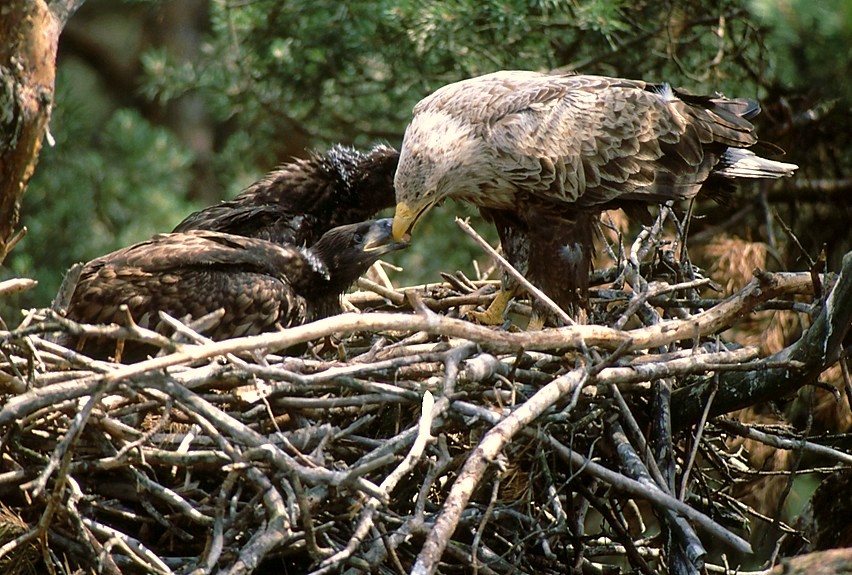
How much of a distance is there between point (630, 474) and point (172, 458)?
1.48m

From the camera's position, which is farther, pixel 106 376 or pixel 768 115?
pixel 768 115

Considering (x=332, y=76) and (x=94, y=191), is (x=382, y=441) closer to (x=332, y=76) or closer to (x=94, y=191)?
(x=332, y=76)

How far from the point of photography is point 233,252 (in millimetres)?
4902

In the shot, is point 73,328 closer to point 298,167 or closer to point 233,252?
point 233,252

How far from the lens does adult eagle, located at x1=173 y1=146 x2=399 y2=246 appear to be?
5.75 m

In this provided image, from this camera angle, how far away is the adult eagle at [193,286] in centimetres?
473

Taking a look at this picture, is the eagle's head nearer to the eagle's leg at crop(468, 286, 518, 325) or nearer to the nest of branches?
Answer: the eagle's leg at crop(468, 286, 518, 325)

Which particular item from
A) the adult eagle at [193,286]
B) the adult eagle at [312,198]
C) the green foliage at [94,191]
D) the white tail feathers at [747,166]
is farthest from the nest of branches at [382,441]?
the green foliage at [94,191]

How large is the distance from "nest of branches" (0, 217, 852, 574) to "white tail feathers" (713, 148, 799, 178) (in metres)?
1.07

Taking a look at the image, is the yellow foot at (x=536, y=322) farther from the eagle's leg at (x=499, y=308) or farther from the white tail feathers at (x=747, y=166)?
the white tail feathers at (x=747, y=166)

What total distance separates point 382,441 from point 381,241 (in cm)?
169

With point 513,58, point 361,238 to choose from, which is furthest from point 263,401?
point 513,58

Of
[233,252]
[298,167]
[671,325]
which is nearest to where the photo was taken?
[671,325]

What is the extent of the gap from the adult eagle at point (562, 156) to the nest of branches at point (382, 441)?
76cm
